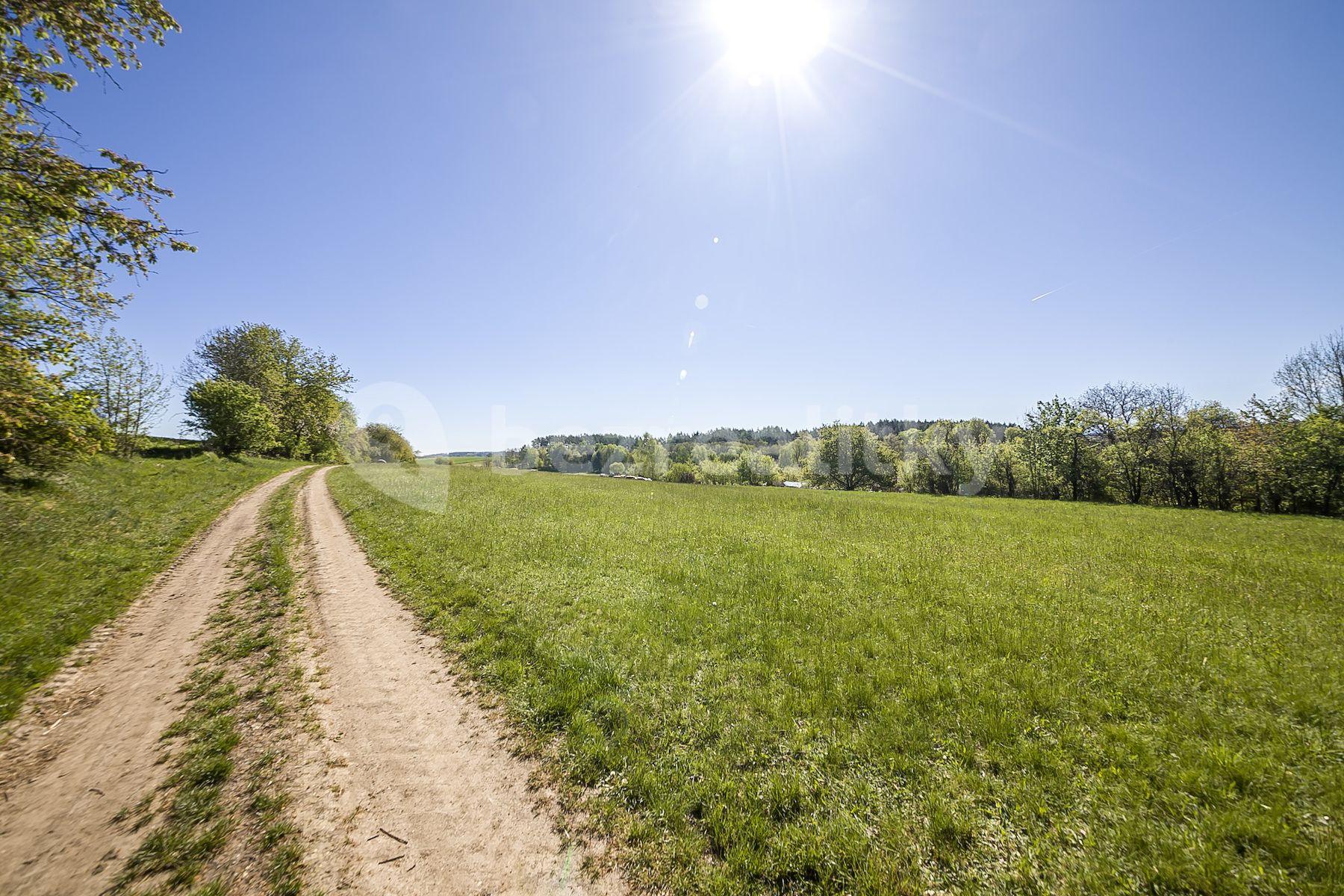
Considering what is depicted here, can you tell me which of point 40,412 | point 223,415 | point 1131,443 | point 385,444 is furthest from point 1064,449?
point 385,444

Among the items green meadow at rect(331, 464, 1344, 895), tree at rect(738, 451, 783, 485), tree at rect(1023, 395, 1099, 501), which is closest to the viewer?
green meadow at rect(331, 464, 1344, 895)

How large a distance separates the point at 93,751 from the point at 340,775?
369 centimetres

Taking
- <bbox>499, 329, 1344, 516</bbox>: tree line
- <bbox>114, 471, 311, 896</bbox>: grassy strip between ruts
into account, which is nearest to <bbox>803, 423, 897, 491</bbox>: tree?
<bbox>499, 329, 1344, 516</bbox>: tree line

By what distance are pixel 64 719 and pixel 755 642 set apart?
38.4 ft

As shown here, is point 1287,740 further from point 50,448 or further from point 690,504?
point 50,448

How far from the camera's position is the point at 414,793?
5266 mm

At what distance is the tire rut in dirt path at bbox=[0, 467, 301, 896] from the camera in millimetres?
4211

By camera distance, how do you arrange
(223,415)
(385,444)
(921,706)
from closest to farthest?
1. (921,706)
2. (223,415)
3. (385,444)

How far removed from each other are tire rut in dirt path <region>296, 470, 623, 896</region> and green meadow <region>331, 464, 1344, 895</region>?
2.01 feet

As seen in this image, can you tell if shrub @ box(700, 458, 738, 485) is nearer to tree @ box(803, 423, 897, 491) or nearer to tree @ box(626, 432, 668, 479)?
tree @ box(626, 432, 668, 479)

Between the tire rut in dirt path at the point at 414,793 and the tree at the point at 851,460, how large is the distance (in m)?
74.9

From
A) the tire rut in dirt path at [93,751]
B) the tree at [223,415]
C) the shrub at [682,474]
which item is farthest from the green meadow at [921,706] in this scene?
the shrub at [682,474]

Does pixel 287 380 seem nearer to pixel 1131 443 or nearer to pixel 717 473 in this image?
pixel 717 473

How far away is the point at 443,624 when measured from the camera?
9664mm
